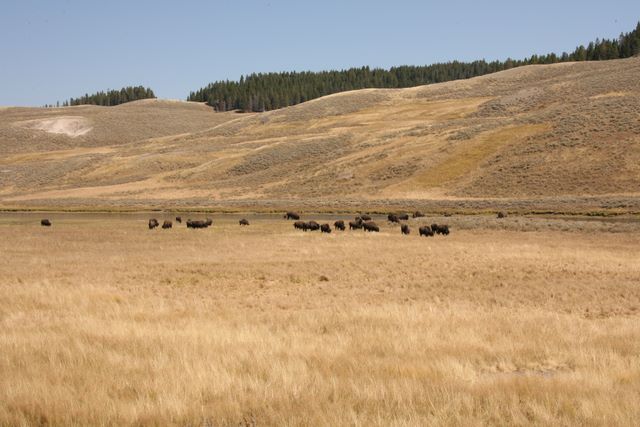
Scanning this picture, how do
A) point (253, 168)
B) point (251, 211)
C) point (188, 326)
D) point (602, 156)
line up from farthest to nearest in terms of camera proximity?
1. point (253, 168)
2. point (602, 156)
3. point (251, 211)
4. point (188, 326)

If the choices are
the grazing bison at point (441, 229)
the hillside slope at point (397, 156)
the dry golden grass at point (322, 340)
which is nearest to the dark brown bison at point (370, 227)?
the grazing bison at point (441, 229)

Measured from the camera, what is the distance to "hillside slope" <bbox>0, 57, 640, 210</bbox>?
66250 millimetres

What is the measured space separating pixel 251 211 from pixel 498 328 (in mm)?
50008

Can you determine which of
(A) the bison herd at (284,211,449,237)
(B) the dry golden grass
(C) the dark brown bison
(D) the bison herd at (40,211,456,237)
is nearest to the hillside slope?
(D) the bison herd at (40,211,456,237)

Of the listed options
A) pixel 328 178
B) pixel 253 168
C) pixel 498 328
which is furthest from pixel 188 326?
pixel 253 168

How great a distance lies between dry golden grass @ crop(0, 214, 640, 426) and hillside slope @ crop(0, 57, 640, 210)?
3846 cm

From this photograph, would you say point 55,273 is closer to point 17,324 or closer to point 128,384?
point 17,324

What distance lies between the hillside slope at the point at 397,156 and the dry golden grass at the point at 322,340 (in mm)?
38459

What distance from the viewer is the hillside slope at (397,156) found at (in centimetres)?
6625

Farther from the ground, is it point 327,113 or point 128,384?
point 327,113

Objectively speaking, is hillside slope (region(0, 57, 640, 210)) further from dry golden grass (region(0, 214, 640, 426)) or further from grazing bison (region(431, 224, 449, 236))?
dry golden grass (region(0, 214, 640, 426))

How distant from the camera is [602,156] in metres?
67.8

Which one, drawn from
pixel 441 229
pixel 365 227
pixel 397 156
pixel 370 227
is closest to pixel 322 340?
pixel 441 229

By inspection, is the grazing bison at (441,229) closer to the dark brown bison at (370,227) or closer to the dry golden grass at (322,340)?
the dark brown bison at (370,227)
